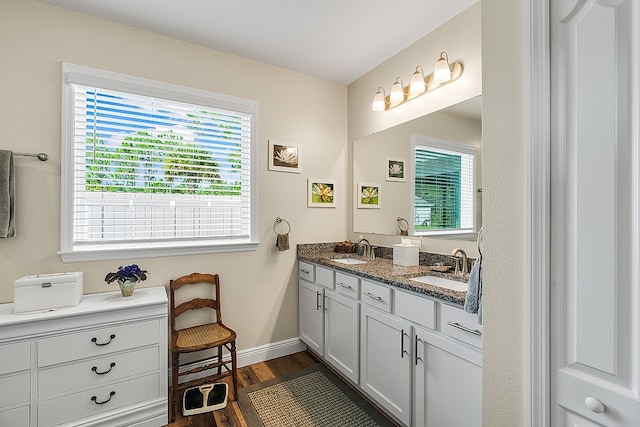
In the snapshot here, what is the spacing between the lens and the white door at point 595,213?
73 cm

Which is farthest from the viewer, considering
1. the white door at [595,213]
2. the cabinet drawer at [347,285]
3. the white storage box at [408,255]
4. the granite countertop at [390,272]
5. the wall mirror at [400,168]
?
the white storage box at [408,255]

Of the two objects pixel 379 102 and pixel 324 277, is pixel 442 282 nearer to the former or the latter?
pixel 324 277

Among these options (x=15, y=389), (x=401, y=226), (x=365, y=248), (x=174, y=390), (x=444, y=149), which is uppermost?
(x=444, y=149)

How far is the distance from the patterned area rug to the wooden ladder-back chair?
0.21 metres

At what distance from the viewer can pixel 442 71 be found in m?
2.04

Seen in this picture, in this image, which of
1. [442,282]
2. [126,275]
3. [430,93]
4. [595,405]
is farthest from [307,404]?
[430,93]

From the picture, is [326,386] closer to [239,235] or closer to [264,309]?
[264,309]

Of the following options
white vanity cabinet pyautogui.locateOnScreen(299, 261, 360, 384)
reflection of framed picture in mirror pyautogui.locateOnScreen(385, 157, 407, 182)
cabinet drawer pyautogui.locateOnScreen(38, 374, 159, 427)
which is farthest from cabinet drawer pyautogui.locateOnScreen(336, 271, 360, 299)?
cabinet drawer pyautogui.locateOnScreen(38, 374, 159, 427)

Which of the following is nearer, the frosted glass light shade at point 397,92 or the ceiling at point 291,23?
the ceiling at point 291,23

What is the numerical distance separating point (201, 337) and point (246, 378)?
58 centimetres

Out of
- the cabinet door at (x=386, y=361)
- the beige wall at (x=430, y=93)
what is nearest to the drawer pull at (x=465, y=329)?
the cabinet door at (x=386, y=361)

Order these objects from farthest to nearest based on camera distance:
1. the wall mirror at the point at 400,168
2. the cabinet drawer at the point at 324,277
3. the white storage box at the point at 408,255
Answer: the cabinet drawer at the point at 324,277, the white storage box at the point at 408,255, the wall mirror at the point at 400,168

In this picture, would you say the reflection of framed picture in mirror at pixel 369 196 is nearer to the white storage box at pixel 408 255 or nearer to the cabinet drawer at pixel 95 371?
the white storage box at pixel 408 255

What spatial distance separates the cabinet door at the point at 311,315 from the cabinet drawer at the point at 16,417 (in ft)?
5.97
